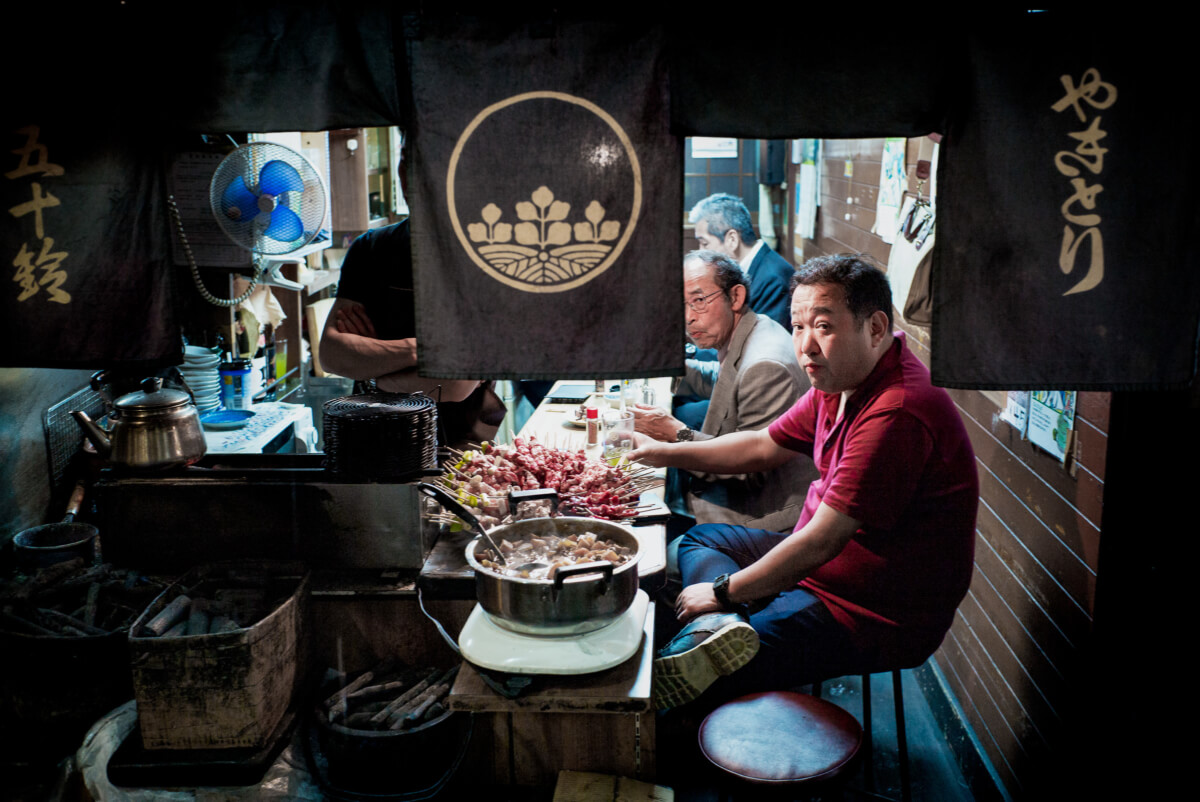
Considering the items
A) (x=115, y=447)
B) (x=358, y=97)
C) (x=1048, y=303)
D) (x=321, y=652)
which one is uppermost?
(x=358, y=97)

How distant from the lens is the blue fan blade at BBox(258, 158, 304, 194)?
171 inches

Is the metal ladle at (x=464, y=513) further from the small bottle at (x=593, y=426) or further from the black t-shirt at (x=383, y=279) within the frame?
the small bottle at (x=593, y=426)

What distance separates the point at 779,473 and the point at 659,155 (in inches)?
110

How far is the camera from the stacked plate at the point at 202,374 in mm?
5711

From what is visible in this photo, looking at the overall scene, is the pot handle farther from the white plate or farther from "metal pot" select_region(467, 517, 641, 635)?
the white plate

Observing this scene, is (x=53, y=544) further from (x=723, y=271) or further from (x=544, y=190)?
(x=723, y=271)

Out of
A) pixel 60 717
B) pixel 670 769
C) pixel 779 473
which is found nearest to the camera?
pixel 60 717

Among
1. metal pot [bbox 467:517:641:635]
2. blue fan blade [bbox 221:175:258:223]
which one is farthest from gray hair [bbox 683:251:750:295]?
metal pot [bbox 467:517:641:635]

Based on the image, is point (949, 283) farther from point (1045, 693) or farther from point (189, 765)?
point (189, 765)

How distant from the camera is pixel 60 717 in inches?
127

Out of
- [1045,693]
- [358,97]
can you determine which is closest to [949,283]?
[358,97]

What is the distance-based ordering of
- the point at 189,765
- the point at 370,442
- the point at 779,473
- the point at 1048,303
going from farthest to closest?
the point at 779,473 < the point at 370,442 < the point at 189,765 < the point at 1048,303

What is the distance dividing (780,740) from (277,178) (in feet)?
11.2

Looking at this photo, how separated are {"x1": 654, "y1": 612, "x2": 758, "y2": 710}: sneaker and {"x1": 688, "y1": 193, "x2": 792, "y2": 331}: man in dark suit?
4.24m
